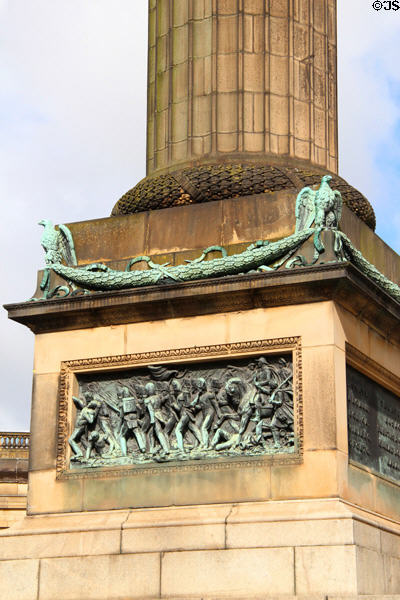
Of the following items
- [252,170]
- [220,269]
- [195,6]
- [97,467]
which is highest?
[195,6]

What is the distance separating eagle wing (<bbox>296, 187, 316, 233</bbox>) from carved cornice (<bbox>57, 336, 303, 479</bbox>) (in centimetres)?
175

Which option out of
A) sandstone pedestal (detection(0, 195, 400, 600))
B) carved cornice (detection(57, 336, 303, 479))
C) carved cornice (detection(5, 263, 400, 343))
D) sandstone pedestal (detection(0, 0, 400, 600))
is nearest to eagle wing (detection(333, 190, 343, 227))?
sandstone pedestal (detection(0, 0, 400, 600))

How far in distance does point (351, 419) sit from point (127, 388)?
3.30 meters

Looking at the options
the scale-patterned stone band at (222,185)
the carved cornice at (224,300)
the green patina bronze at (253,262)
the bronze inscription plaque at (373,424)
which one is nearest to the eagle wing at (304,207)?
the green patina bronze at (253,262)

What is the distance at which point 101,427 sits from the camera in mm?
17547

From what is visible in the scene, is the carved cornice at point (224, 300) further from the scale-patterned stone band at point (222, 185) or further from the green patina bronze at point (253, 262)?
the scale-patterned stone band at point (222, 185)

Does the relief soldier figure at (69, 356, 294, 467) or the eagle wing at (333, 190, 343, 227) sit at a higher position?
the eagle wing at (333, 190, 343, 227)

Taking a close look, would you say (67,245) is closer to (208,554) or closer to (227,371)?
(227,371)

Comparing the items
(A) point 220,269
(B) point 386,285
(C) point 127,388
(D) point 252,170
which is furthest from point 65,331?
(B) point 386,285

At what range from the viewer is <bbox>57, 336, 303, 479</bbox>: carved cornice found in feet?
53.7

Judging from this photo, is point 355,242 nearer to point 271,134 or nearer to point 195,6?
point 271,134

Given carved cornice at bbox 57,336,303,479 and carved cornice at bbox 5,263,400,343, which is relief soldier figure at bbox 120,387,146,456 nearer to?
carved cornice at bbox 57,336,303,479

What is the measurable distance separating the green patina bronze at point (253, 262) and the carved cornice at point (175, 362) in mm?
1068

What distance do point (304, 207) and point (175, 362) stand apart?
2.92m
